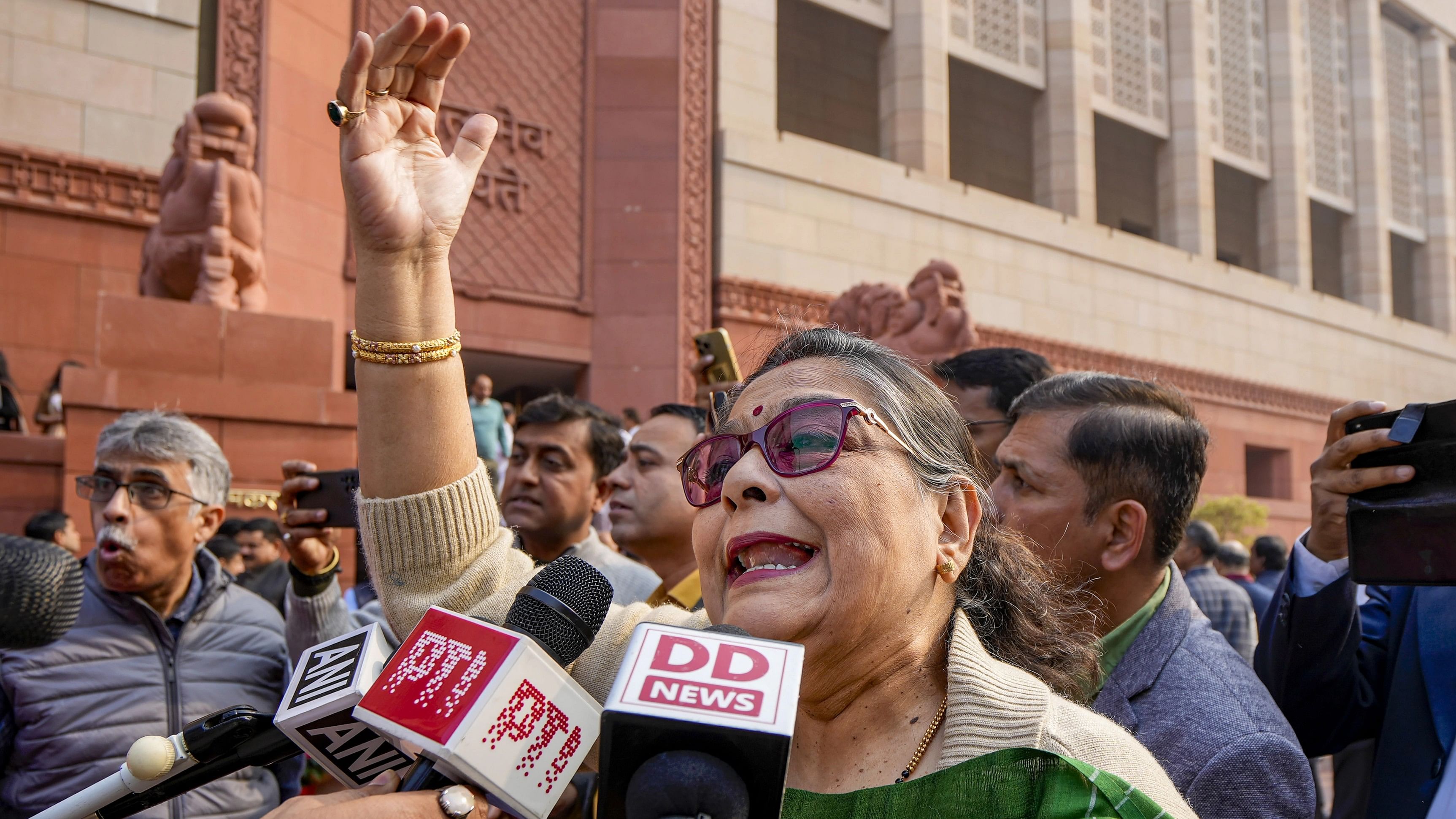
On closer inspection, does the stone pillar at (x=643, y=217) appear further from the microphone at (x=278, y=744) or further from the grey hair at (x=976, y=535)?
the microphone at (x=278, y=744)

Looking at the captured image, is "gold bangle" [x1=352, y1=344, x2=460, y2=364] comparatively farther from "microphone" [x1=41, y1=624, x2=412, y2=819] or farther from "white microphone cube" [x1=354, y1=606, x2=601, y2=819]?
"white microphone cube" [x1=354, y1=606, x2=601, y2=819]

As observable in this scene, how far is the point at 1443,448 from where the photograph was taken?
2.14 metres

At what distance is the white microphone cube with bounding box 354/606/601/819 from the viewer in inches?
50.8

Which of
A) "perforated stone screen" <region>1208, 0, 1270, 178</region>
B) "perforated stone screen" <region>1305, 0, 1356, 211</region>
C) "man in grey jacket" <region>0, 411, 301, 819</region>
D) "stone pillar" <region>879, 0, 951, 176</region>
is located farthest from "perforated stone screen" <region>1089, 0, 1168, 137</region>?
"man in grey jacket" <region>0, 411, 301, 819</region>

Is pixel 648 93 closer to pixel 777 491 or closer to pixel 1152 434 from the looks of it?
pixel 1152 434

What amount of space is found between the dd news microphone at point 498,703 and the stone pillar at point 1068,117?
59.3 ft

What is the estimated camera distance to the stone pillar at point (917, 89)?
1664 cm

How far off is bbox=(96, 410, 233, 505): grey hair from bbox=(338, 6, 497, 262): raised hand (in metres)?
1.90

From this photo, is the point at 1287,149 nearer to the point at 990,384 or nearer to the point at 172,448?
the point at 990,384

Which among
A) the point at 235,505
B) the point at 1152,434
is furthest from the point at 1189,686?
the point at 235,505

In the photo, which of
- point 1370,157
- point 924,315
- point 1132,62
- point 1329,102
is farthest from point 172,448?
point 1370,157

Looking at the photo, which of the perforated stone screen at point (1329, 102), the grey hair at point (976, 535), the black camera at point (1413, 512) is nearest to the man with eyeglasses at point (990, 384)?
the black camera at point (1413, 512)

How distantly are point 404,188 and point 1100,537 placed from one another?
167 centimetres

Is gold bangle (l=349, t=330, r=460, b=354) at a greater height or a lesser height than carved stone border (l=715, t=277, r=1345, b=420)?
lesser
